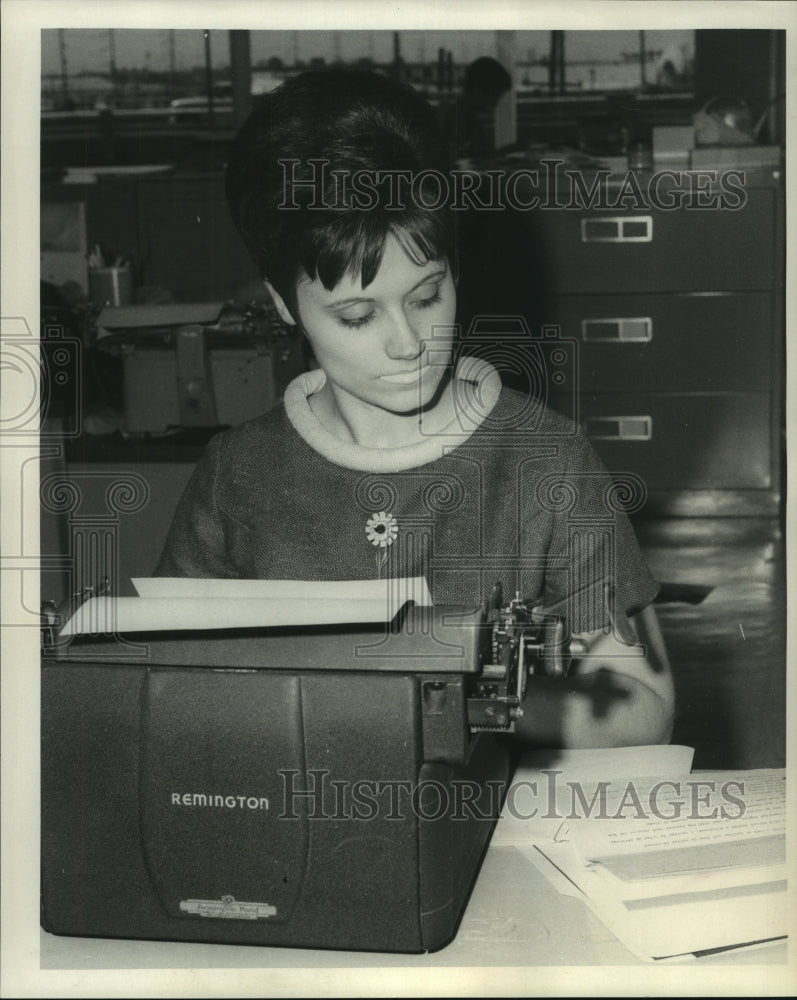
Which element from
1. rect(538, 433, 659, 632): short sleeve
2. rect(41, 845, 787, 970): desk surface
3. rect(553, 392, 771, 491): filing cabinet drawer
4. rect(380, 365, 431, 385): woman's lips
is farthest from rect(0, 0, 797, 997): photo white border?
rect(553, 392, 771, 491): filing cabinet drawer

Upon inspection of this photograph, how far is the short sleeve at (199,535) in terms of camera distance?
1.59m

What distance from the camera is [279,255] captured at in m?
1.54

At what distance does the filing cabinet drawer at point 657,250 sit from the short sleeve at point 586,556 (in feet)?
1.67

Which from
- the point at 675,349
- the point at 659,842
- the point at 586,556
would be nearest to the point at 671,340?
the point at 675,349

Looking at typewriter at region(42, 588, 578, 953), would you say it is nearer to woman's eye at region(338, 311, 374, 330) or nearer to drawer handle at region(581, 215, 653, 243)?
woman's eye at region(338, 311, 374, 330)

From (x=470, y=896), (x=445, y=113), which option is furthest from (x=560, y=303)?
(x=470, y=896)

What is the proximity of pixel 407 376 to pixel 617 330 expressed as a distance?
69cm

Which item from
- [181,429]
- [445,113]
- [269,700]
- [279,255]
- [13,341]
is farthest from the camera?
[445,113]

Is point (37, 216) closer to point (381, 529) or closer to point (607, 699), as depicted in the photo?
point (381, 529)

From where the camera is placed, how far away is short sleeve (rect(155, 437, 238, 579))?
159cm

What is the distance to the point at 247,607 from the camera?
0.97 m

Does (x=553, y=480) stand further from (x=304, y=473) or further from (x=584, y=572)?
(x=304, y=473)

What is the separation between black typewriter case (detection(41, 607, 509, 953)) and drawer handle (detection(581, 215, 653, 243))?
4.38ft

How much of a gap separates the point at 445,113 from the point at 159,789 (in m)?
1.82
